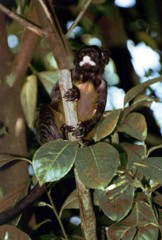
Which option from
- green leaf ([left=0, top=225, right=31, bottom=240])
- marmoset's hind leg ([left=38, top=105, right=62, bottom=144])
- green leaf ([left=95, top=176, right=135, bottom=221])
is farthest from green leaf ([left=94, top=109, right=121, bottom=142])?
marmoset's hind leg ([left=38, top=105, right=62, bottom=144])

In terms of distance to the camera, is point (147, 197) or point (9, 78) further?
point (9, 78)

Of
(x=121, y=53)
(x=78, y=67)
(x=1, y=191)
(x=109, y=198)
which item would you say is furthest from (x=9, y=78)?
(x=109, y=198)

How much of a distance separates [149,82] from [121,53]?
0.85 metres

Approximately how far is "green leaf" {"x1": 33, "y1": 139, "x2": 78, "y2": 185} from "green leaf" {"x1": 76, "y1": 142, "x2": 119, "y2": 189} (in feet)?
0.07

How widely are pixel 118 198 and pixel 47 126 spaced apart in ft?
1.99

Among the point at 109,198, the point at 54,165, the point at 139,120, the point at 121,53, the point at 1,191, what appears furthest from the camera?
the point at 121,53

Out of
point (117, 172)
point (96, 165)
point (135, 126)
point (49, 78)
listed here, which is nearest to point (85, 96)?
point (49, 78)

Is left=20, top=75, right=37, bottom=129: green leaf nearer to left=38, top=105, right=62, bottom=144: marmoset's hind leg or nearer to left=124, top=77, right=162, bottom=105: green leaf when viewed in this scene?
left=38, top=105, right=62, bottom=144: marmoset's hind leg

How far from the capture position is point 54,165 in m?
0.98

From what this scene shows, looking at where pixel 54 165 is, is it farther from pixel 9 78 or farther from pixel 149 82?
pixel 9 78

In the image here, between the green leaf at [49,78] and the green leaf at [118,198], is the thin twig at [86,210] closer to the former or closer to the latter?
the green leaf at [118,198]

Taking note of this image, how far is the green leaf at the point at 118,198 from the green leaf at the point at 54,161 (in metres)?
0.14

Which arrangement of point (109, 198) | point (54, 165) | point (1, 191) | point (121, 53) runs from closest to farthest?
point (54, 165) → point (109, 198) → point (1, 191) → point (121, 53)

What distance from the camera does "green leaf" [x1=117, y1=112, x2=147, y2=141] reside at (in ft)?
3.98
